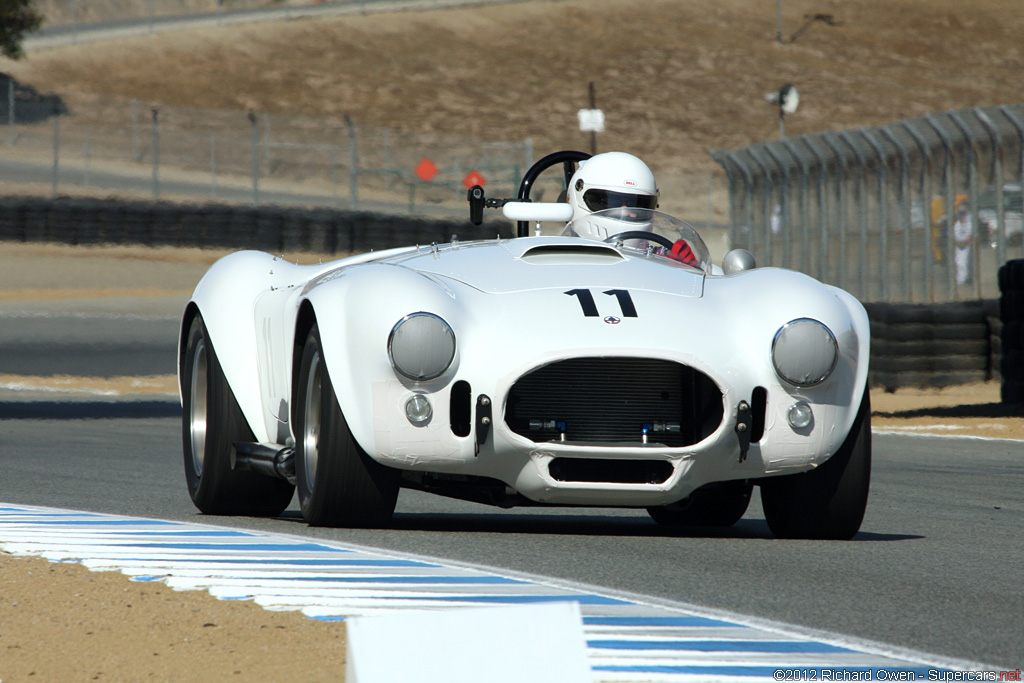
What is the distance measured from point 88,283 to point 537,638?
97.4 feet

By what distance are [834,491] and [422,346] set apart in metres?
1.56

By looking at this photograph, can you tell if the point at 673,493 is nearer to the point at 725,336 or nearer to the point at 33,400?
the point at 725,336

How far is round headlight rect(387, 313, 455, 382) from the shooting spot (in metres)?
5.19

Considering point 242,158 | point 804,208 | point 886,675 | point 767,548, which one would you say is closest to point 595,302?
point 767,548

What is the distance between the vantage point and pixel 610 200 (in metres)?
7.23

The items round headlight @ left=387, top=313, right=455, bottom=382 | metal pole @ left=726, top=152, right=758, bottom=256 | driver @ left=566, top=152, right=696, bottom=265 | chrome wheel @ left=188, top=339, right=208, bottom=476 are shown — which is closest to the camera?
round headlight @ left=387, top=313, right=455, bottom=382

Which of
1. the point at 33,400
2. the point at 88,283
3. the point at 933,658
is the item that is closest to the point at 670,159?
the point at 88,283

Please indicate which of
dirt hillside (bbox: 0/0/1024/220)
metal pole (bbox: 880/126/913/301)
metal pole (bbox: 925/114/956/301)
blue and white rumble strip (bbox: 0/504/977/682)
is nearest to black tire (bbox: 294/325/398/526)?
blue and white rumble strip (bbox: 0/504/977/682)

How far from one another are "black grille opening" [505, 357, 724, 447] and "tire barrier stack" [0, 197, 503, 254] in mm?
25579

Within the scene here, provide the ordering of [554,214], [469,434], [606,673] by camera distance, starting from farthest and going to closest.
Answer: [554,214] < [469,434] < [606,673]

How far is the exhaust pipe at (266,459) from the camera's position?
5867mm

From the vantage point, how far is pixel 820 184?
2161 cm

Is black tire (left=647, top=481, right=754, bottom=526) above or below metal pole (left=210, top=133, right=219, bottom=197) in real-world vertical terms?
below

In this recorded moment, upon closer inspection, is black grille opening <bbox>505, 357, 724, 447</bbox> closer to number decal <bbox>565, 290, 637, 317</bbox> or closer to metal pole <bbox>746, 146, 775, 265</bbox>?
number decal <bbox>565, 290, 637, 317</bbox>
